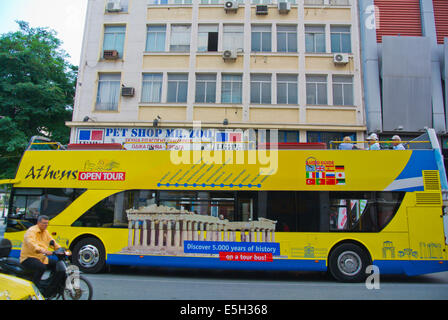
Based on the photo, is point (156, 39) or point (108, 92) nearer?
point (108, 92)

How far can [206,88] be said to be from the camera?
1736 cm

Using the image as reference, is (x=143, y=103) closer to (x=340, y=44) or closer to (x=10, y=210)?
(x=10, y=210)

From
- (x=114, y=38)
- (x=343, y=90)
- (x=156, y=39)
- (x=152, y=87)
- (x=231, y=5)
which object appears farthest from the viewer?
(x=114, y=38)

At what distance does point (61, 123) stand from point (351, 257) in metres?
17.8

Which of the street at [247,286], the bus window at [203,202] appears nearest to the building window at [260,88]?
the bus window at [203,202]

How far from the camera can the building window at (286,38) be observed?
1762 cm

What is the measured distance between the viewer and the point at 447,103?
15555 mm

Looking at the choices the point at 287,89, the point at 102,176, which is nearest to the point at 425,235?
the point at 102,176

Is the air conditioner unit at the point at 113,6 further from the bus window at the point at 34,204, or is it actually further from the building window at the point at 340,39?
the bus window at the point at 34,204

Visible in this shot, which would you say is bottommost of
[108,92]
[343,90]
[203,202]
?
[203,202]

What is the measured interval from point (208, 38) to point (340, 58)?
7941mm

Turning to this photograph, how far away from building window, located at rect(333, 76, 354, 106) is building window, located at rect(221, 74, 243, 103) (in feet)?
18.1

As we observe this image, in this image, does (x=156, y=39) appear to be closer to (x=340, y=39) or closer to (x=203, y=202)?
(x=340, y=39)

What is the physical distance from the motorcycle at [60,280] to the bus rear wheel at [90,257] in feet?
11.2
